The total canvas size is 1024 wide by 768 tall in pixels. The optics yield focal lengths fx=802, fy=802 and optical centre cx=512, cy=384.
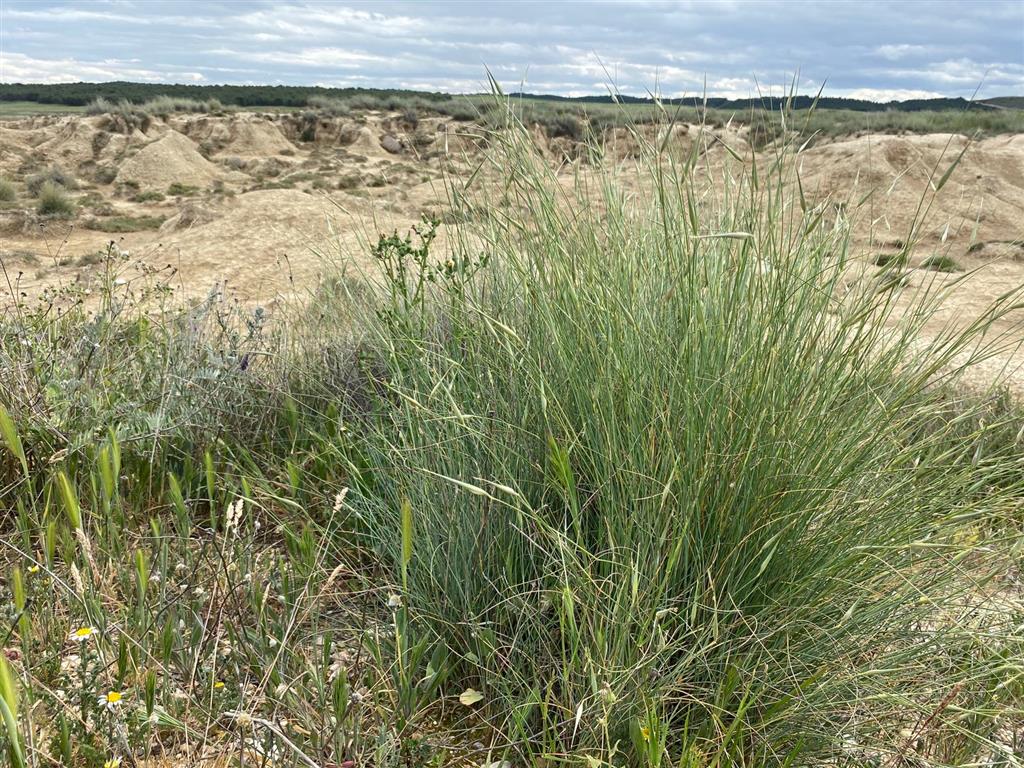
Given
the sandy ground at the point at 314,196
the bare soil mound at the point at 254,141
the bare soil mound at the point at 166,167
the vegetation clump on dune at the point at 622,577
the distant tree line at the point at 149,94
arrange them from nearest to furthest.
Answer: the vegetation clump on dune at the point at 622,577, the sandy ground at the point at 314,196, the bare soil mound at the point at 166,167, the bare soil mound at the point at 254,141, the distant tree line at the point at 149,94

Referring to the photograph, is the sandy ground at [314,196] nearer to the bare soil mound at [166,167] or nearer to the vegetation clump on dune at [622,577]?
the bare soil mound at [166,167]

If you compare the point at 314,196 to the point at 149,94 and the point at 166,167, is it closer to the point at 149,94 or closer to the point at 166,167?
the point at 166,167

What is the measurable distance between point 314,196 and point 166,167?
36.4 feet

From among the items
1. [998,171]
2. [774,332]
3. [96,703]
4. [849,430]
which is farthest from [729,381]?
[998,171]

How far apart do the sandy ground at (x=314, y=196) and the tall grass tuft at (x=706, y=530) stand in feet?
0.88

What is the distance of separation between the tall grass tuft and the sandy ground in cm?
27

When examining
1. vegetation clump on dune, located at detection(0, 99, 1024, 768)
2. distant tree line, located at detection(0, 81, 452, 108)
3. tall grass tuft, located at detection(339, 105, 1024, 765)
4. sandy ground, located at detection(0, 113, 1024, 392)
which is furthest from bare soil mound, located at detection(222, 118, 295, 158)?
tall grass tuft, located at detection(339, 105, 1024, 765)

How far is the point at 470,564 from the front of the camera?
1.60 meters

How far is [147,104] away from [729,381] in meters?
28.8

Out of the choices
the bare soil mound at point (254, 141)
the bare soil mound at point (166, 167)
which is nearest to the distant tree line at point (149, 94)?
the bare soil mound at point (254, 141)

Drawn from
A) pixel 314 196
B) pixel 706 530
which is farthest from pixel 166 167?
pixel 706 530

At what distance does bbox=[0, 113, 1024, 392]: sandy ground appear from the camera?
2.96m

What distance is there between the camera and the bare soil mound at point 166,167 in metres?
17.1

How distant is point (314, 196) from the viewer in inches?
325
